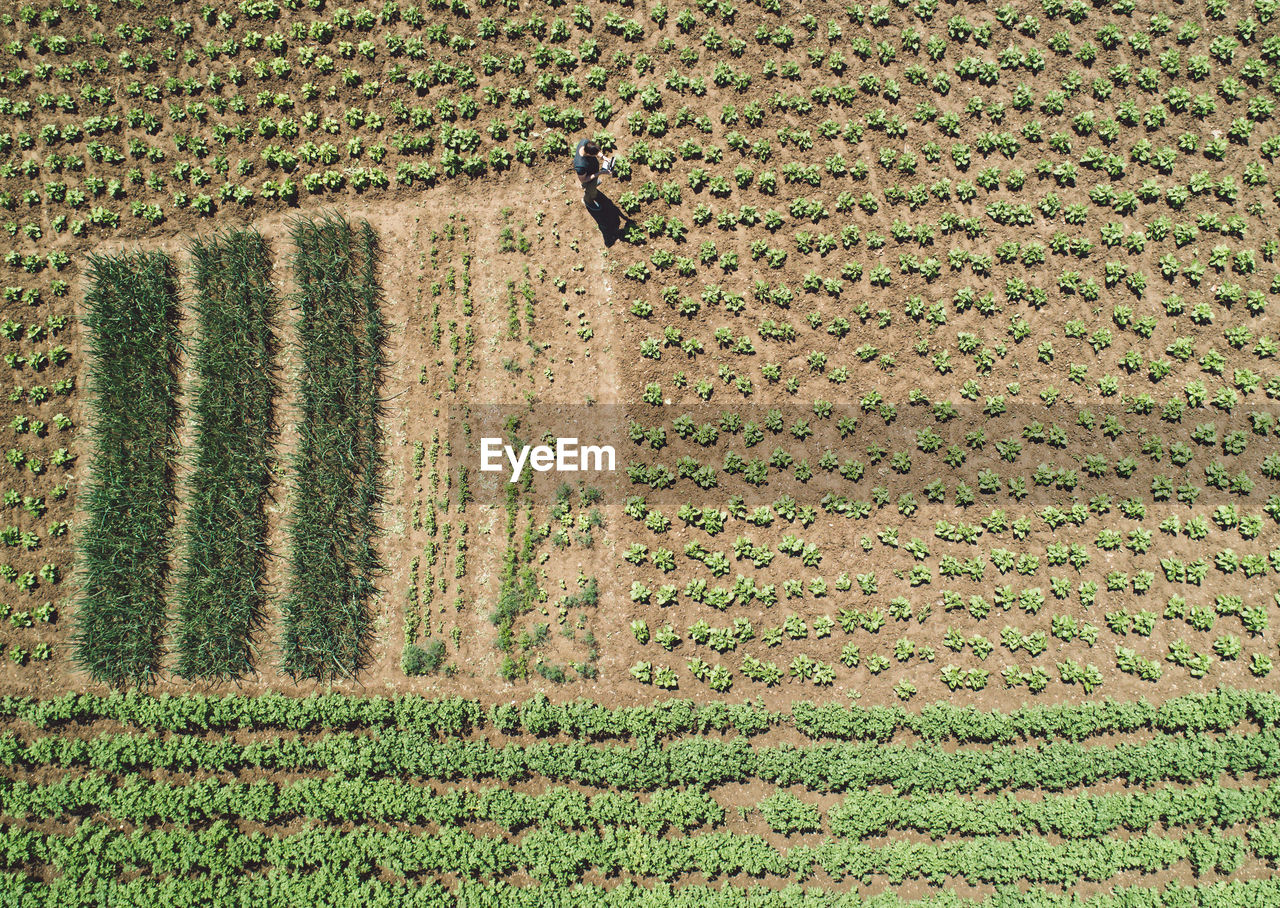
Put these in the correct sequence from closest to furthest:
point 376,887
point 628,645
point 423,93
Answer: point 376,887 < point 628,645 < point 423,93

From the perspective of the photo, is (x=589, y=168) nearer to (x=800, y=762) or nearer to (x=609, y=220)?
(x=609, y=220)

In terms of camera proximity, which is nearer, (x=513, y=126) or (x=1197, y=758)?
(x=1197, y=758)

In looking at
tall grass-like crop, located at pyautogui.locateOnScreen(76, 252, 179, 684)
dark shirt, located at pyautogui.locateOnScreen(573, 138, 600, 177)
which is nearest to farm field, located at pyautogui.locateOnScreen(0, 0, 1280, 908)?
tall grass-like crop, located at pyautogui.locateOnScreen(76, 252, 179, 684)

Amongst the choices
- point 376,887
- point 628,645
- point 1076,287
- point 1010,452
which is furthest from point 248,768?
point 1076,287

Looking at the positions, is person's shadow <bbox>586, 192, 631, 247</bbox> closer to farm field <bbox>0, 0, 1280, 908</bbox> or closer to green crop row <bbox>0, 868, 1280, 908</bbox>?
farm field <bbox>0, 0, 1280, 908</bbox>

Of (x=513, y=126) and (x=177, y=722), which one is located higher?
(x=513, y=126)

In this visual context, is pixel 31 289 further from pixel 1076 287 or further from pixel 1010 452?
pixel 1076 287

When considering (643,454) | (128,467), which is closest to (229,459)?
(128,467)
